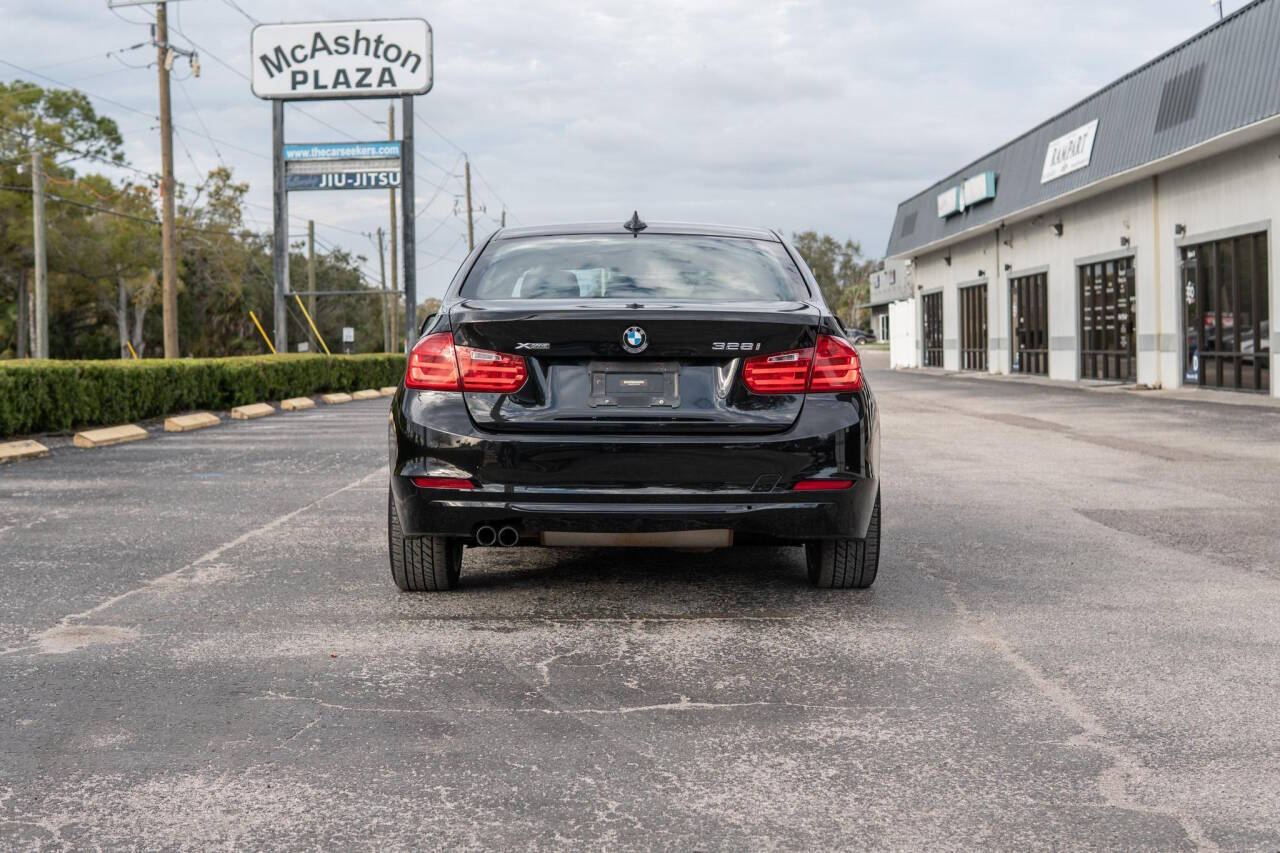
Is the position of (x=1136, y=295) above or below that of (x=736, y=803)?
above

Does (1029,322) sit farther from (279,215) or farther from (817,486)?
(817,486)

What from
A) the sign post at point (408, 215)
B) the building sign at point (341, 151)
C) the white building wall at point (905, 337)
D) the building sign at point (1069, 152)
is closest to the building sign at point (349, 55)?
the sign post at point (408, 215)

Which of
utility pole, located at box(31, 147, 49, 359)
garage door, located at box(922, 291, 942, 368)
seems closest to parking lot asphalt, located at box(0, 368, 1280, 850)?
utility pole, located at box(31, 147, 49, 359)

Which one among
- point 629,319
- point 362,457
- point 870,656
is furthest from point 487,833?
point 362,457

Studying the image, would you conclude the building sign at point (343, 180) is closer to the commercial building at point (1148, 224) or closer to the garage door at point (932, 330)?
the commercial building at point (1148, 224)

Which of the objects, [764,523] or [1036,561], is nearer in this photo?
[764,523]

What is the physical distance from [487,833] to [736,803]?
0.65m

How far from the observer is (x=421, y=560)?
604 cm

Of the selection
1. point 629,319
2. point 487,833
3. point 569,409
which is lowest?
point 487,833

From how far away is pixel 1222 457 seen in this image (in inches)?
497

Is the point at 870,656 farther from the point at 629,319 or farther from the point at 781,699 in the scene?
the point at 629,319

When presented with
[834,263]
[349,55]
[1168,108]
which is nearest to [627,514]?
[1168,108]

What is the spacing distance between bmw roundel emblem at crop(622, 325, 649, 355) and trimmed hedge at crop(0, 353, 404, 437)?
37.3 feet

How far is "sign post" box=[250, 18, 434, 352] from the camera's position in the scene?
32688 mm
